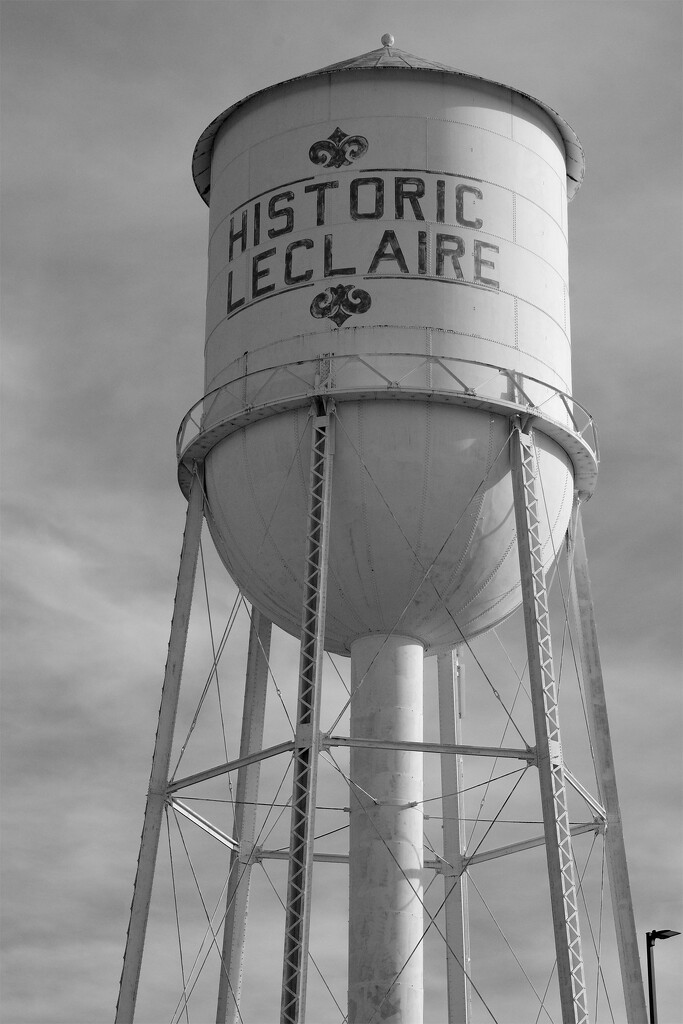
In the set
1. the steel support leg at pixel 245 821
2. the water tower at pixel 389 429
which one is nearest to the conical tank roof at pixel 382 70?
the water tower at pixel 389 429

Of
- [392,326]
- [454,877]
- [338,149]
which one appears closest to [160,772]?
[454,877]

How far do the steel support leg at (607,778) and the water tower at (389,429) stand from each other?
0.03 metres

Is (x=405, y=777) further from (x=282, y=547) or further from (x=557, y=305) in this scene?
(x=557, y=305)

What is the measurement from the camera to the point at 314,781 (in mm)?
17766

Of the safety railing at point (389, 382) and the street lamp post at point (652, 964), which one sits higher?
the safety railing at point (389, 382)

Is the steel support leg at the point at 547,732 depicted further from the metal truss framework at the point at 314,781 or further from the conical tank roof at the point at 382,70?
the conical tank roof at the point at 382,70

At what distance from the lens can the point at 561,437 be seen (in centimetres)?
2017

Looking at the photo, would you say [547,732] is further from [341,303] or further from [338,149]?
[338,149]

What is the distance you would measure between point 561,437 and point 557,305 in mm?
1681

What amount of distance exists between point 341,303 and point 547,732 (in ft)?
17.4

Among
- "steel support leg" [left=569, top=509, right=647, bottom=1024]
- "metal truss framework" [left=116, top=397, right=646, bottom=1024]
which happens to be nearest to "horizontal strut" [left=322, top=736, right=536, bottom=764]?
"metal truss framework" [left=116, top=397, right=646, bottom=1024]

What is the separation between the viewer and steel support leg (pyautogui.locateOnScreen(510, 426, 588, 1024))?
1727 centimetres

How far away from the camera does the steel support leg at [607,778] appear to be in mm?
19531

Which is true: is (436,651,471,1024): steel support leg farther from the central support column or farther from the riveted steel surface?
the riveted steel surface
